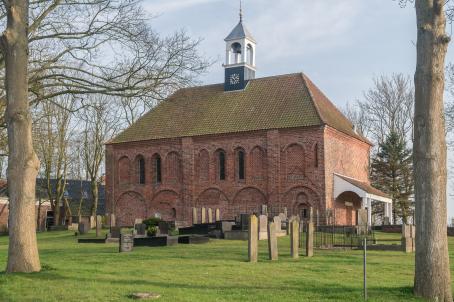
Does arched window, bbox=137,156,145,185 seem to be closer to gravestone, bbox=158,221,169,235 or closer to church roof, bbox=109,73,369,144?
church roof, bbox=109,73,369,144

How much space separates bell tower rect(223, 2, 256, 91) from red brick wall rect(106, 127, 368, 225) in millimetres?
5237

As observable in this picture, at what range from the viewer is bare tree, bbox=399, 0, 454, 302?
9414mm

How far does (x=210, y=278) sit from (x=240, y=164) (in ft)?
92.0

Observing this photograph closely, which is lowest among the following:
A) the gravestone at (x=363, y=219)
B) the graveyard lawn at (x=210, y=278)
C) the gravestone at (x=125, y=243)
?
the graveyard lawn at (x=210, y=278)

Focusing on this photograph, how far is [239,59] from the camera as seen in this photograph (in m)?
43.6

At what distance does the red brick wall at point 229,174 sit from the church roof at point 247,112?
574 mm

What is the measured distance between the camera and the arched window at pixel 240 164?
39.3 metres

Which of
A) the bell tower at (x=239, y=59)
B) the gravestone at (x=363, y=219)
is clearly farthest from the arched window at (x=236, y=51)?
the gravestone at (x=363, y=219)

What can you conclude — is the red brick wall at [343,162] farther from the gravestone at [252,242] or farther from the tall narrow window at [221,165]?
the gravestone at [252,242]

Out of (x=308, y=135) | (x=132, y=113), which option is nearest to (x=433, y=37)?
(x=308, y=135)

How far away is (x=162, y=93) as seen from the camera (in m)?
16.3

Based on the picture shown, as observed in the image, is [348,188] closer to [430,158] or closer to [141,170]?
[141,170]

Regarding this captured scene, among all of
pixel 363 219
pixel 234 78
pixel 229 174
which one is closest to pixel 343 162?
pixel 229 174

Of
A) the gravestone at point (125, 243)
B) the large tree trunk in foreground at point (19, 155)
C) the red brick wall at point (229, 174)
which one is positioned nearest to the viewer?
the large tree trunk in foreground at point (19, 155)
